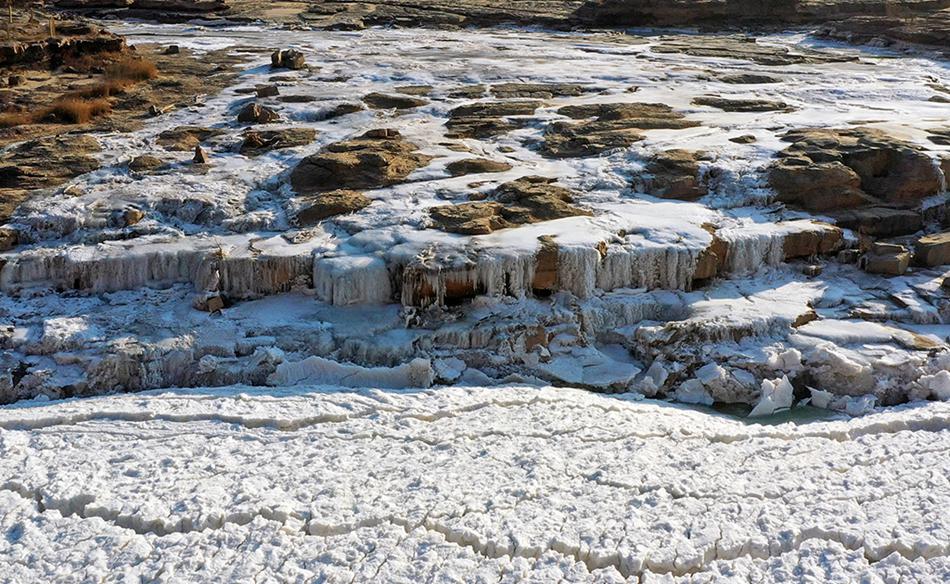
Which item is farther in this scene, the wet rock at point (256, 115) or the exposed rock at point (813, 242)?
the wet rock at point (256, 115)

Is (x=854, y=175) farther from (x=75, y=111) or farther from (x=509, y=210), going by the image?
(x=75, y=111)

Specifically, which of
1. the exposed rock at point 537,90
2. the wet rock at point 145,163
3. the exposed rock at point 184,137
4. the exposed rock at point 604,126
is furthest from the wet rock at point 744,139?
the wet rock at point 145,163

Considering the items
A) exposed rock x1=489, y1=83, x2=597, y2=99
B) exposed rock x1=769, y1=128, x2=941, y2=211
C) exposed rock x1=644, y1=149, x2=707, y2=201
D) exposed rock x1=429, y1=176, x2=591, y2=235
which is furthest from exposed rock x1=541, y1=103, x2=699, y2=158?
exposed rock x1=769, y1=128, x2=941, y2=211

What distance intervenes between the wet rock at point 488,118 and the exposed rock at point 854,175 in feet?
10.8

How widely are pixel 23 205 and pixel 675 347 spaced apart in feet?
19.8

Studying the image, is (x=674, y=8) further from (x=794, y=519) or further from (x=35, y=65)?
(x=794, y=519)

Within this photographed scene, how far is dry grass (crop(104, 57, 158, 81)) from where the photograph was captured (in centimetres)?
1350

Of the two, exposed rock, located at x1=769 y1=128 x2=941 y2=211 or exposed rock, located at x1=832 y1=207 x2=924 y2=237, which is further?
exposed rock, located at x1=769 y1=128 x2=941 y2=211

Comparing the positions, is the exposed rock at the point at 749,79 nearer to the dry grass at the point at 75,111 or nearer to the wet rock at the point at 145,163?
the wet rock at the point at 145,163

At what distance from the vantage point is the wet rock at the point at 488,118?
444 inches

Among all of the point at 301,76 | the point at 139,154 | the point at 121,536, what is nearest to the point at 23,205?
the point at 139,154

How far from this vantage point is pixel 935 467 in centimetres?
586

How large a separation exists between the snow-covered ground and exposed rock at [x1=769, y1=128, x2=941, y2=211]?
2.94m

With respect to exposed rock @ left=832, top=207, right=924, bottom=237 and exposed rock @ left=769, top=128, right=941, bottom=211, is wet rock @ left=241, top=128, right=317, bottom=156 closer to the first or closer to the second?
exposed rock @ left=769, top=128, right=941, bottom=211
